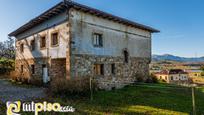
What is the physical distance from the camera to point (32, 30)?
1773 centimetres

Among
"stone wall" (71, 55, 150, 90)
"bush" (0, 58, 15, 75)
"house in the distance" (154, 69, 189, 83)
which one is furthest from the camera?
"house in the distance" (154, 69, 189, 83)

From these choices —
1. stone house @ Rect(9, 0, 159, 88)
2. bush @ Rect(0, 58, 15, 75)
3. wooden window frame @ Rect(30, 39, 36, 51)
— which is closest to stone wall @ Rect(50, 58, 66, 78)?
stone house @ Rect(9, 0, 159, 88)

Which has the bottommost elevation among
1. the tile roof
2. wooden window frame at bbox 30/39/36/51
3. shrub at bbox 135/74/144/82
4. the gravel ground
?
the gravel ground

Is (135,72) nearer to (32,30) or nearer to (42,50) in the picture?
(42,50)

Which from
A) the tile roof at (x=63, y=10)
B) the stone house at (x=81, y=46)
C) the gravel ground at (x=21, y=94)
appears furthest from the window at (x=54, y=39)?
the gravel ground at (x=21, y=94)

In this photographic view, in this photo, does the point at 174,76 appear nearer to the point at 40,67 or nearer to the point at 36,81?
the point at 40,67

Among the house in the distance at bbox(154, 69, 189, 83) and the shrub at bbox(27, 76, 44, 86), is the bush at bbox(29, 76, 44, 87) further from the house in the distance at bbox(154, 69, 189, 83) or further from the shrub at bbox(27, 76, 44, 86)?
the house in the distance at bbox(154, 69, 189, 83)

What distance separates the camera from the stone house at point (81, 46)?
13.2m

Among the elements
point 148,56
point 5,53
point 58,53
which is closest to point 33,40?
point 58,53

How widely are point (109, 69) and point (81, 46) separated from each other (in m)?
3.69

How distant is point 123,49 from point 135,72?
3.12 m

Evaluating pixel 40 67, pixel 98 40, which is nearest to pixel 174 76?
pixel 98 40

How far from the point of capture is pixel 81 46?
13523mm

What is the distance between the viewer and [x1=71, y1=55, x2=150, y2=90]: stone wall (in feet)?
43.7
